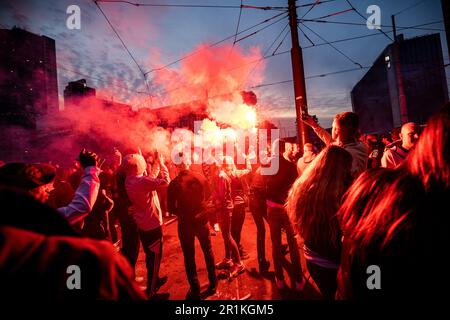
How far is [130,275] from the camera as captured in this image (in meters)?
0.89

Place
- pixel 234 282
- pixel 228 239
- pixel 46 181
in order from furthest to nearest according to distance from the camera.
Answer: pixel 228 239 < pixel 234 282 < pixel 46 181

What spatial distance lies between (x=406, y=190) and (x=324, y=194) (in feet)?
3.46

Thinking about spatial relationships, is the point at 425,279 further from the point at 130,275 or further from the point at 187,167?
the point at 187,167

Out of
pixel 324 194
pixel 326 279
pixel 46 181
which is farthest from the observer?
pixel 326 279

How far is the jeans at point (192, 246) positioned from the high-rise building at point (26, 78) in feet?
64.7

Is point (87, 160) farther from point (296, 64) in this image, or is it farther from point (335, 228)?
point (296, 64)

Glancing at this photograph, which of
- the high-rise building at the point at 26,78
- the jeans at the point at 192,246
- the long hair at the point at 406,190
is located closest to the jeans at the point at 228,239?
the jeans at the point at 192,246

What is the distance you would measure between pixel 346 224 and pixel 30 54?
979 inches

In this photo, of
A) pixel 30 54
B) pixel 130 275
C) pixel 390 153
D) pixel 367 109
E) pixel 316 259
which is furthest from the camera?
pixel 367 109

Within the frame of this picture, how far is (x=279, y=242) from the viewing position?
4059mm

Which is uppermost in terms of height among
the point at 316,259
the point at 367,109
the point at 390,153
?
the point at 367,109

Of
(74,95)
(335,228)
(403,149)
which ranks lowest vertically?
(335,228)

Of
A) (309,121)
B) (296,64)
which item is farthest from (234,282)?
(296,64)
